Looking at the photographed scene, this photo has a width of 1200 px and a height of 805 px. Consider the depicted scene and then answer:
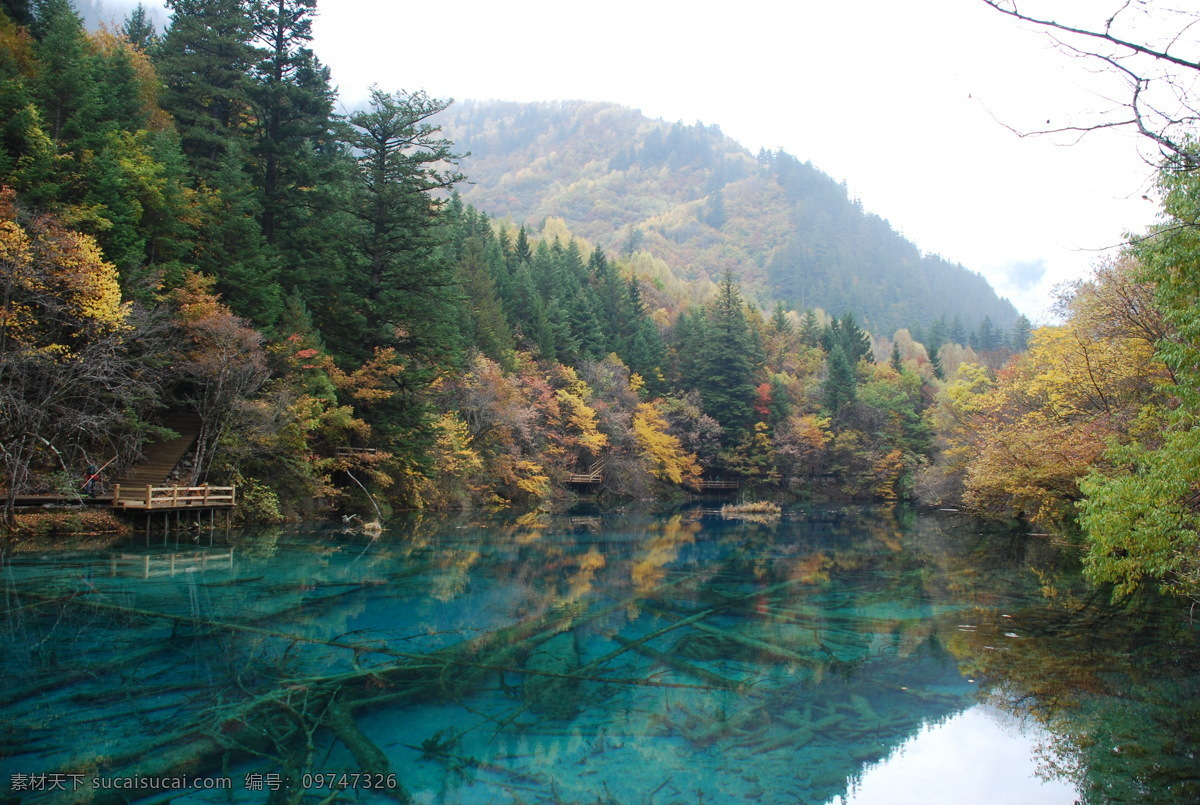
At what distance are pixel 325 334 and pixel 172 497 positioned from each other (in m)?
11.4

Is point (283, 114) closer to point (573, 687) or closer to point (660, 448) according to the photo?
point (573, 687)

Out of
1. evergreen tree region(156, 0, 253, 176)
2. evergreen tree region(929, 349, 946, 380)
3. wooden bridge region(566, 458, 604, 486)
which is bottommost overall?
wooden bridge region(566, 458, 604, 486)

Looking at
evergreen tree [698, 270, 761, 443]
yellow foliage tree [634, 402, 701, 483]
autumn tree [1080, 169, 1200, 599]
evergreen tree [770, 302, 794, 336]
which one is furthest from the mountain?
autumn tree [1080, 169, 1200, 599]

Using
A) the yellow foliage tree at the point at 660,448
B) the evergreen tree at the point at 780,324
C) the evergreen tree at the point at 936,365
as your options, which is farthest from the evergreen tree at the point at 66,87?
A: the evergreen tree at the point at 936,365

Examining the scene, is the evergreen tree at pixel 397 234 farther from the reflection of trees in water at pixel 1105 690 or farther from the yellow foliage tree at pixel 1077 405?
the reflection of trees in water at pixel 1105 690

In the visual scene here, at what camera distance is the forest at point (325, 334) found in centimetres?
1598

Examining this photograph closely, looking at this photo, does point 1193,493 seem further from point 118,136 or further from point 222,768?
point 118,136

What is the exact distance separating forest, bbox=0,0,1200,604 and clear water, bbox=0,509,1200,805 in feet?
8.49

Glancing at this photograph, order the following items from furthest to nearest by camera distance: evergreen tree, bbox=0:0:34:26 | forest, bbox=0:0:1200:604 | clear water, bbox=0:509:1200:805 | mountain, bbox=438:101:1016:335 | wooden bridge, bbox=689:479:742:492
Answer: mountain, bbox=438:101:1016:335 → wooden bridge, bbox=689:479:742:492 → evergreen tree, bbox=0:0:34:26 → forest, bbox=0:0:1200:604 → clear water, bbox=0:509:1200:805

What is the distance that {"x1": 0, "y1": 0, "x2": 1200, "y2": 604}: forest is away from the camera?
16.0 metres

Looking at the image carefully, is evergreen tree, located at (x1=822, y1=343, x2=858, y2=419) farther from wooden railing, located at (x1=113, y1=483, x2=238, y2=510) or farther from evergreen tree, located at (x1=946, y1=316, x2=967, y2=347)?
evergreen tree, located at (x1=946, y1=316, x2=967, y2=347)

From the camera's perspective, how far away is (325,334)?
96.4 ft

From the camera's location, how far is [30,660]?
314 inches

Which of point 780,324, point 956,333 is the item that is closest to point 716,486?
point 780,324
